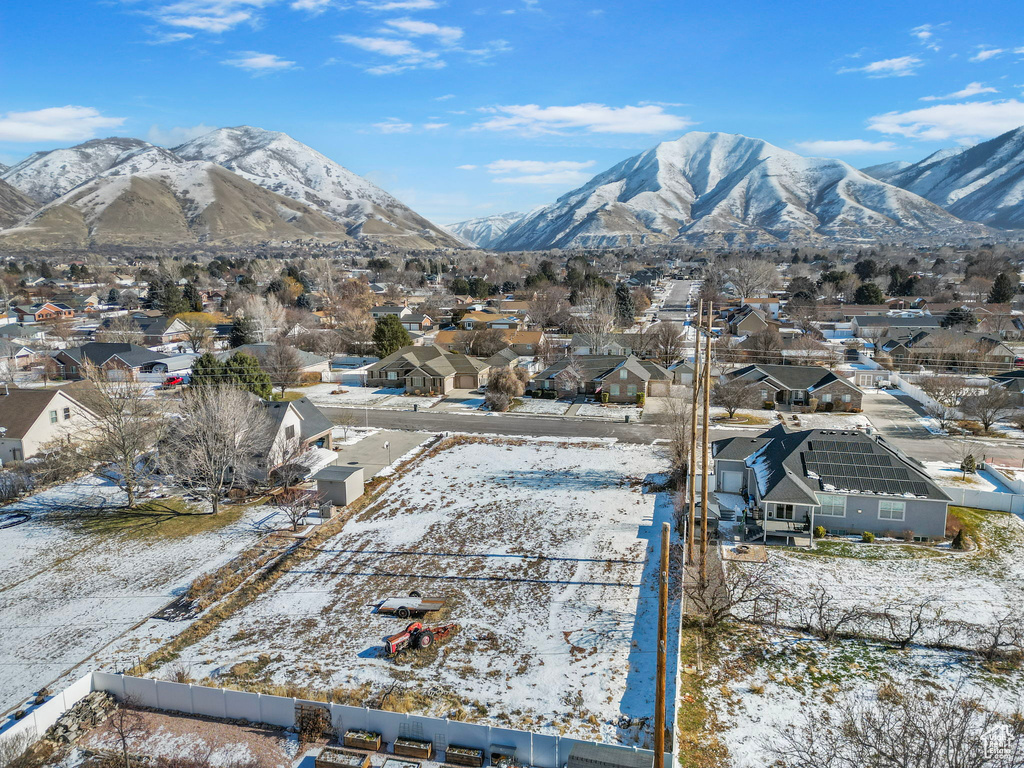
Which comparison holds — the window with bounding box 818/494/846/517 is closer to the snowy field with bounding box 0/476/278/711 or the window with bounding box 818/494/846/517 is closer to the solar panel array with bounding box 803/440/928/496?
the solar panel array with bounding box 803/440/928/496

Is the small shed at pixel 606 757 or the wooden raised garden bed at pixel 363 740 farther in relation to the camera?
the wooden raised garden bed at pixel 363 740

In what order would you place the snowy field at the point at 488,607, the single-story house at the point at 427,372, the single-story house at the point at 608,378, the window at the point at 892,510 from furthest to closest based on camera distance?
the single-story house at the point at 427,372
the single-story house at the point at 608,378
the window at the point at 892,510
the snowy field at the point at 488,607

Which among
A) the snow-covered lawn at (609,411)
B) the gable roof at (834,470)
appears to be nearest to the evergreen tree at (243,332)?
the snow-covered lawn at (609,411)

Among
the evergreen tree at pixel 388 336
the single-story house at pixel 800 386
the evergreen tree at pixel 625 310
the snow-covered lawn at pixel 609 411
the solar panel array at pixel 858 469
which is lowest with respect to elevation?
the snow-covered lawn at pixel 609 411

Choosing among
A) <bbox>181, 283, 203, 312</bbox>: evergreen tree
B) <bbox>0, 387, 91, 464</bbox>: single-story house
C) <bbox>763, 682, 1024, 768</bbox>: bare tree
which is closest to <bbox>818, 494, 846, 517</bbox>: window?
<bbox>763, 682, 1024, 768</bbox>: bare tree

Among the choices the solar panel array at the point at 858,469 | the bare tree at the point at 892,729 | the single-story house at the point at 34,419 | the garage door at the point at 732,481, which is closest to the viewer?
the bare tree at the point at 892,729

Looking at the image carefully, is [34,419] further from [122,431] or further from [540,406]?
[540,406]

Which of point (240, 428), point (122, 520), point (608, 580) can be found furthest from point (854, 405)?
point (122, 520)

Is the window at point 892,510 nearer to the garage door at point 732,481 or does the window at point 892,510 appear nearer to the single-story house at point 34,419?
the garage door at point 732,481
